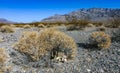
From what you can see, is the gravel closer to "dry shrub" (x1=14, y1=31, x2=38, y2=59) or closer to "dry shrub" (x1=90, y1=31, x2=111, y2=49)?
"dry shrub" (x1=14, y1=31, x2=38, y2=59)

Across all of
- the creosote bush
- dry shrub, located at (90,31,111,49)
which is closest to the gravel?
the creosote bush

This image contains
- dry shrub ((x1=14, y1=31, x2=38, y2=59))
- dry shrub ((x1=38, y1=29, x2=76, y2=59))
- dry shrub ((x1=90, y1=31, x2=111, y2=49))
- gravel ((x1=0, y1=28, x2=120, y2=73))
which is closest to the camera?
gravel ((x1=0, y1=28, x2=120, y2=73))

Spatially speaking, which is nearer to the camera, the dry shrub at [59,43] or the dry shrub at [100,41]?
the dry shrub at [59,43]

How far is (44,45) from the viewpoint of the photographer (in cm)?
868

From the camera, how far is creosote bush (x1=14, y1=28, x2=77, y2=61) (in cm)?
828

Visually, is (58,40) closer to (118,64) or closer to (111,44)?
(118,64)

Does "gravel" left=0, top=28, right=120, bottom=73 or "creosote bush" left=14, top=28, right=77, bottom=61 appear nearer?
"gravel" left=0, top=28, right=120, bottom=73

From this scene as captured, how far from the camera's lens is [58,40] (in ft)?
31.4

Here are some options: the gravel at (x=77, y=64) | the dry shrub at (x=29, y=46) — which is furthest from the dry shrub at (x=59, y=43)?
the dry shrub at (x=29, y=46)

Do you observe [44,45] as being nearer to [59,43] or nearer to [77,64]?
[59,43]

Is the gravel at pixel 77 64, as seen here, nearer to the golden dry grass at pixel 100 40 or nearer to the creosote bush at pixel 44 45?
the creosote bush at pixel 44 45

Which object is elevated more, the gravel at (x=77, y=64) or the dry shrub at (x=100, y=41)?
the dry shrub at (x=100, y=41)

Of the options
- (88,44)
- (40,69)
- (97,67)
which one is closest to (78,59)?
(97,67)

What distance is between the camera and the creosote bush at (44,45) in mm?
8281
